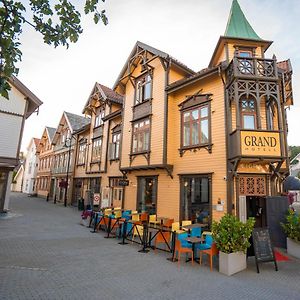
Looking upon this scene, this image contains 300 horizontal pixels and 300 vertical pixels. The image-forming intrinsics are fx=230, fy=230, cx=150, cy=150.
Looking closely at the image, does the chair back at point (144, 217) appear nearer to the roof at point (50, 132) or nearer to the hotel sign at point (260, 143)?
the hotel sign at point (260, 143)

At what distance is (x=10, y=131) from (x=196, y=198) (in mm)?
14684

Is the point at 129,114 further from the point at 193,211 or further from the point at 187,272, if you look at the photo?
the point at 187,272

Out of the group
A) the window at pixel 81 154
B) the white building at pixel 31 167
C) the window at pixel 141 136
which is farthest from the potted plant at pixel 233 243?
the white building at pixel 31 167

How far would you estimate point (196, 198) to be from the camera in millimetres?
11945

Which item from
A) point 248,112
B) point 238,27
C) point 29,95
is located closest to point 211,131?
point 248,112

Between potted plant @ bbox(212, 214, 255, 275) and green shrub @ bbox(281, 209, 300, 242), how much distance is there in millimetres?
3104

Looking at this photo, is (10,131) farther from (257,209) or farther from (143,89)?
(257,209)

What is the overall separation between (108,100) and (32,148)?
1257 inches

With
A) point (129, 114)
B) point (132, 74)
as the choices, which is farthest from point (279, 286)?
point (132, 74)

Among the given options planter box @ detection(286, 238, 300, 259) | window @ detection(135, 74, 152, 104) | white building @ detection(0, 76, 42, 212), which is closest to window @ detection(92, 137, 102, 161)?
white building @ detection(0, 76, 42, 212)

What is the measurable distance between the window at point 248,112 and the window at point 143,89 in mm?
6450

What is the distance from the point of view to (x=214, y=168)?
11234 millimetres

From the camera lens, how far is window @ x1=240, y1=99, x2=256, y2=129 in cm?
1106

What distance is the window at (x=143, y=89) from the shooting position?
15.7 m
